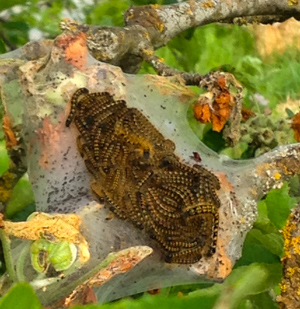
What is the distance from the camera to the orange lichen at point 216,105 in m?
0.76

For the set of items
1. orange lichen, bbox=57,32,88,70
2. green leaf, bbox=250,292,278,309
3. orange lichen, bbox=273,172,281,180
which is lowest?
green leaf, bbox=250,292,278,309

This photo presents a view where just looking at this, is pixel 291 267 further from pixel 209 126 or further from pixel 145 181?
pixel 209 126

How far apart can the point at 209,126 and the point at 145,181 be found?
423 millimetres

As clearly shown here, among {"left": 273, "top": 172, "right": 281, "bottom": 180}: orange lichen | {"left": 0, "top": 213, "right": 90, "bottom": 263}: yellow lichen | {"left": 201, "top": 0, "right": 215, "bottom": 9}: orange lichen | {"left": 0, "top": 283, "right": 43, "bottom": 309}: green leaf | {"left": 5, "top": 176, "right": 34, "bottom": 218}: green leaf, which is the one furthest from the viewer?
{"left": 201, "top": 0, "right": 215, "bottom": 9}: orange lichen

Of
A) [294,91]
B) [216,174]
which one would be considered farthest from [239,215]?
[294,91]

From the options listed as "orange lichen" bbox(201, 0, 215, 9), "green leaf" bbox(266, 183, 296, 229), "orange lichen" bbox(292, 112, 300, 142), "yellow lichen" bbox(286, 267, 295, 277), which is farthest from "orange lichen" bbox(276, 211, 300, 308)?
"orange lichen" bbox(201, 0, 215, 9)

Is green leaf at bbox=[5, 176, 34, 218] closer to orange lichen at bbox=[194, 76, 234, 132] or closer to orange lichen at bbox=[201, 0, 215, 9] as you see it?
orange lichen at bbox=[194, 76, 234, 132]

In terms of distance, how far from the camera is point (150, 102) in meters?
0.83

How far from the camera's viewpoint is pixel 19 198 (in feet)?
3.13

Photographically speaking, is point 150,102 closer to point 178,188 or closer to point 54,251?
point 178,188

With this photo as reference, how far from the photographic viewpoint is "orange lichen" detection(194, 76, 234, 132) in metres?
0.76

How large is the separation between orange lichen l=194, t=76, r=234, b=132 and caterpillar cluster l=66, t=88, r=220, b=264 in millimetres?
88

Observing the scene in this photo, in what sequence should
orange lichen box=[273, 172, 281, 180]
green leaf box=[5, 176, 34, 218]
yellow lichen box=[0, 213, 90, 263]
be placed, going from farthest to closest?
green leaf box=[5, 176, 34, 218], orange lichen box=[273, 172, 281, 180], yellow lichen box=[0, 213, 90, 263]

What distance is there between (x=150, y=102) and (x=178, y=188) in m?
0.20
